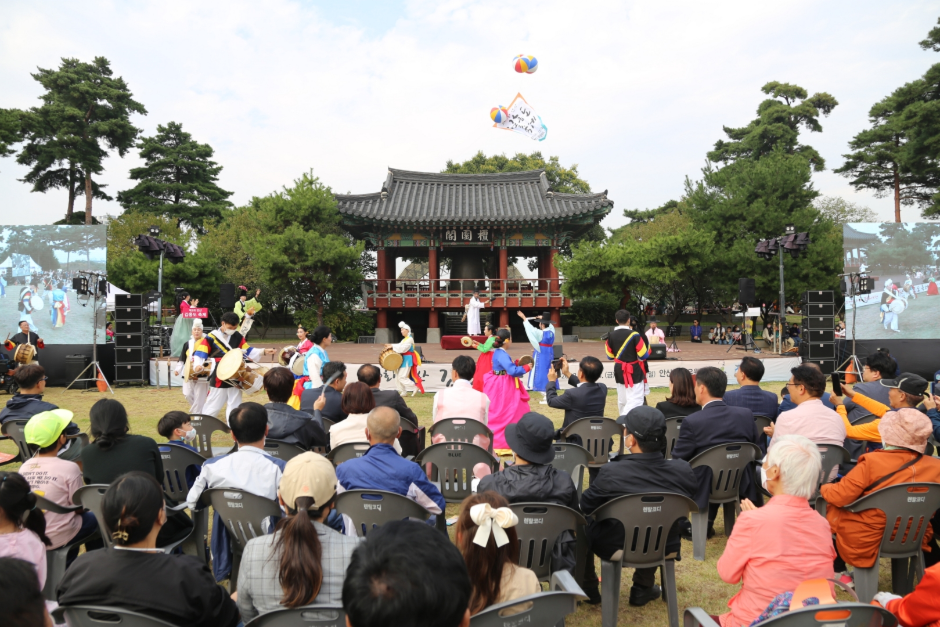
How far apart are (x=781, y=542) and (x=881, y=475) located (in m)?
1.12

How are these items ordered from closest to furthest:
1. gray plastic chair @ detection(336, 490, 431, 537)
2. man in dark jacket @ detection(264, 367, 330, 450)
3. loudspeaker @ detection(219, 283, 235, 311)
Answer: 1. gray plastic chair @ detection(336, 490, 431, 537)
2. man in dark jacket @ detection(264, 367, 330, 450)
3. loudspeaker @ detection(219, 283, 235, 311)

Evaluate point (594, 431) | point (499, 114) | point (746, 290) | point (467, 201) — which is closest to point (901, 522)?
point (594, 431)

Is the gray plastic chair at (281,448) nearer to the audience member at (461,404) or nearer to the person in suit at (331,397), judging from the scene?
the person in suit at (331,397)

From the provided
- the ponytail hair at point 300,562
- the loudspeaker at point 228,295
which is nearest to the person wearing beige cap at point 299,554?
the ponytail hair at point 300,562

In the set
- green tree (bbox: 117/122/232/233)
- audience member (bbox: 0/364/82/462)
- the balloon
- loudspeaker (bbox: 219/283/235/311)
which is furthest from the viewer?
green tree (bbox: 117/122/232/233)

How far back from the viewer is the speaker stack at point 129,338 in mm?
12070

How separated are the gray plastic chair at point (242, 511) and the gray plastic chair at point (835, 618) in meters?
2.10

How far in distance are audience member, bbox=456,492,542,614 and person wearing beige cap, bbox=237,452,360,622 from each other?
435 mm

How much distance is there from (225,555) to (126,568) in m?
1.22

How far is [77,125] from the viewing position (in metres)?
23.9

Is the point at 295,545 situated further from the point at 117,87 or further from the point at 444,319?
the point at 117,87

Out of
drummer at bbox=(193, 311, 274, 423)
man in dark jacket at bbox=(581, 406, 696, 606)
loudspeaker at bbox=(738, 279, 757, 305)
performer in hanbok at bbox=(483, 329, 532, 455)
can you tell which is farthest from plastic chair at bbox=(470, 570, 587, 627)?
loudspeaker at bbox=(738, 279, 757, 305)

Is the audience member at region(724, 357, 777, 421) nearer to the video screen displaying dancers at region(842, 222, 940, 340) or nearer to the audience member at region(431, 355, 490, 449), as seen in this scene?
the audience member at region(431, 355, 490, 449)

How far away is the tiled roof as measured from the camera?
68.8 ft
